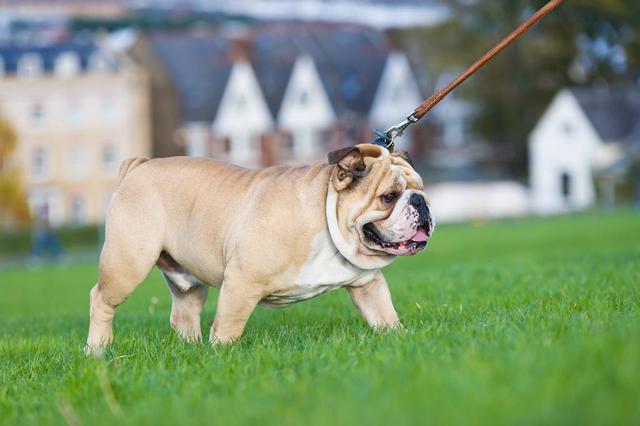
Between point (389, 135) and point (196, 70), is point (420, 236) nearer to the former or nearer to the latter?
point (389, 135)

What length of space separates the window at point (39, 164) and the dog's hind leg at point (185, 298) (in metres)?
69.0

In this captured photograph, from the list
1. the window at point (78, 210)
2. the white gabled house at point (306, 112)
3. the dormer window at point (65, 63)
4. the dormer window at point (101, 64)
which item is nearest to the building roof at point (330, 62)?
the white gabled house at point (306, 112)

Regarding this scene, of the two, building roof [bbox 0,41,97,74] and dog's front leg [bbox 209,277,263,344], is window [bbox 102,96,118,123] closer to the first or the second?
building roof [bbox 0,41,97,74]

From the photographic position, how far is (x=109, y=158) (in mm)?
76750

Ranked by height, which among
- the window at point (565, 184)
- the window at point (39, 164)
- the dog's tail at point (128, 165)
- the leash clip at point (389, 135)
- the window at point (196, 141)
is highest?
the leash clip at point (389, 135)

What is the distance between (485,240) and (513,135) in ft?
116

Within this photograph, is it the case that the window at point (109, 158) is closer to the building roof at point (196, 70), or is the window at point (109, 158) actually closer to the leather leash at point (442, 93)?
the building roof at point (196, 70)

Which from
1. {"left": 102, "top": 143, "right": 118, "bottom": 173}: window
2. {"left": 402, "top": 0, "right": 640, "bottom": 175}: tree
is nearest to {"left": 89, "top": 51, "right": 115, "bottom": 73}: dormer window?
{"left": 102, "top": 143, "right": 118, "bottom": 173}: window

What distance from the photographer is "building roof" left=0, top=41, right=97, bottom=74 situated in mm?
74188

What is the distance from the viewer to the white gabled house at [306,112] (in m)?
75.6

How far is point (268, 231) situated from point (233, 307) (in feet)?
1.61

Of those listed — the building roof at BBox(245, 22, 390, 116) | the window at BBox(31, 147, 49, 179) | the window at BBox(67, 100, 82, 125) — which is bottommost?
the window at BBox(31, 147, 49, 179)

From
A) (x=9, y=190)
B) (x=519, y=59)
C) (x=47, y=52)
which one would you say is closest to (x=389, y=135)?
(x=9, y=190)

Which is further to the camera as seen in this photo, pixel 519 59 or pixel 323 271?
pixel 519 59
